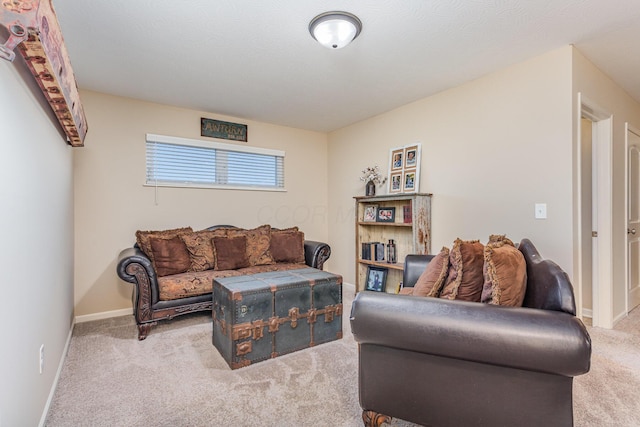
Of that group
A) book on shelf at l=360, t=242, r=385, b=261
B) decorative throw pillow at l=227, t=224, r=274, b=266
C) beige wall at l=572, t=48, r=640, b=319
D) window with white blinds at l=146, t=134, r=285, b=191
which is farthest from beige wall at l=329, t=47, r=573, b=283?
decorative throw pillow at l=227, t=224, r=274, b=266

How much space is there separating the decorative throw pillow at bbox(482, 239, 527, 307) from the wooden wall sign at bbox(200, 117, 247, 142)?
137 inches

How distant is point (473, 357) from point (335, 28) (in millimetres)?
2023

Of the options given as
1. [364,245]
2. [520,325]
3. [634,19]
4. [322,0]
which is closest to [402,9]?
[322,0]

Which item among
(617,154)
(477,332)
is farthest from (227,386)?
(617,154)

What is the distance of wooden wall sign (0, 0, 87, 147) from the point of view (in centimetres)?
96

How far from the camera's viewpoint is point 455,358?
1271 mm

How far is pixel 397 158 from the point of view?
3.79 meters

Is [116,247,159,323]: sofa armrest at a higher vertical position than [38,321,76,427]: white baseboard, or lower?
higher

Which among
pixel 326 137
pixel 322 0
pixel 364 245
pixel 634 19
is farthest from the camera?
pixel 326 137

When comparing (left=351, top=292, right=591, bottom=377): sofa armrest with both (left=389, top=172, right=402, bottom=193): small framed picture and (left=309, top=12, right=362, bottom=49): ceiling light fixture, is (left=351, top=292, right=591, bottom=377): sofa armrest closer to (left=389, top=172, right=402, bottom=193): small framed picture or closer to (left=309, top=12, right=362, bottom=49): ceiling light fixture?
(left=309, top=12, right=362, bottom=49): ceiling light fixture

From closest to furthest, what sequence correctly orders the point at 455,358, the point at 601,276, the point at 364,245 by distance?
1. the point at 455,358
2. the point at 601,276
3. the point at 364,245

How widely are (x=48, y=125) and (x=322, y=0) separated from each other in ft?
6.10

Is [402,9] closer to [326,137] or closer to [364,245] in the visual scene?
A: [364,245]

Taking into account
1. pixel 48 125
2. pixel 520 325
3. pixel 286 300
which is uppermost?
pixel 48 125
